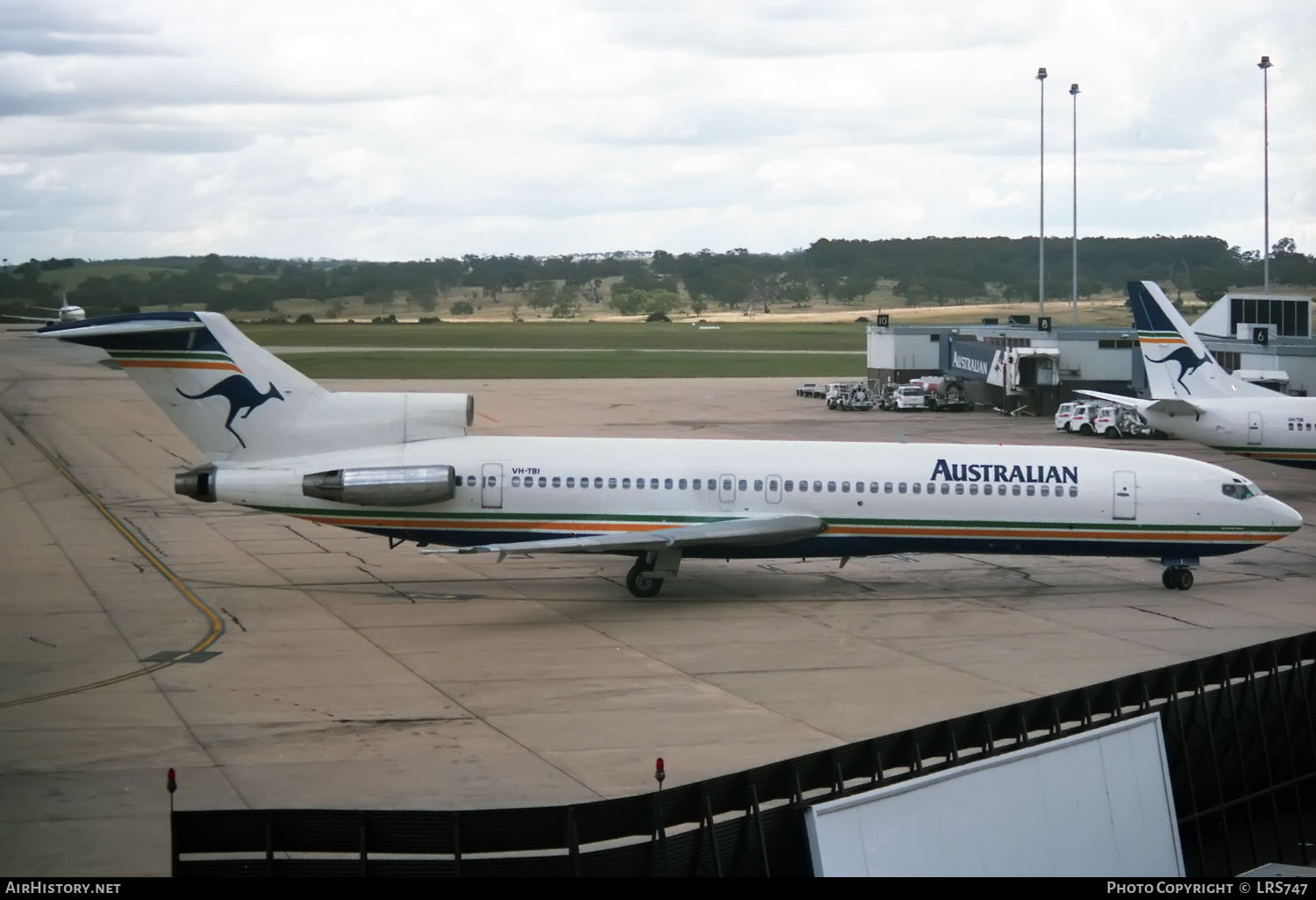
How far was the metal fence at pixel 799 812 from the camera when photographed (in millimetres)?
12578

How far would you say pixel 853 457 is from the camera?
3080 cm

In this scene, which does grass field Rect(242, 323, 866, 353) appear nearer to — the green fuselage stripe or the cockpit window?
the green fuselage stripe

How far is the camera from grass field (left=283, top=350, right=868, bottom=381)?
99.3 m

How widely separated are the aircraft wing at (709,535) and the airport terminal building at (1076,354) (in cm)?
3482

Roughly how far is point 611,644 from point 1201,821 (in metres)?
11.9

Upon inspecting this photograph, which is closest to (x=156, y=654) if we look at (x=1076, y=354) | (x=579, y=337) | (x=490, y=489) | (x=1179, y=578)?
(x=490, y=489)

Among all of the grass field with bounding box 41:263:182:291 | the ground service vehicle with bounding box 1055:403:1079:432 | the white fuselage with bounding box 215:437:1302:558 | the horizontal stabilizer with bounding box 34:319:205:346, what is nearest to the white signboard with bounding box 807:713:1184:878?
the white fuselage with bounding box 215:437:1302:558

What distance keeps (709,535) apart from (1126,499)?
31.6ft

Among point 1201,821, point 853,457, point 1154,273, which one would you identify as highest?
point 1154,273

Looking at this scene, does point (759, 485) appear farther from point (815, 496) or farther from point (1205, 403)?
point (1205, 403)

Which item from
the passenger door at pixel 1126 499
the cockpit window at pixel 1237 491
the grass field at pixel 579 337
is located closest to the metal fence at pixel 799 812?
the passenger door at pixel 1126 499

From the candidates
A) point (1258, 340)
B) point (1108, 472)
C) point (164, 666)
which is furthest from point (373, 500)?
point (1258, 340)

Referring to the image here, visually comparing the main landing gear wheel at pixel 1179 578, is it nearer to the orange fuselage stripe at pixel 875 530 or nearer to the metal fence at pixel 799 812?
the orange fuselage stripe at pixel 875 530

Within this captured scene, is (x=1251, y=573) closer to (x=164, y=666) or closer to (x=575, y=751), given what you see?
(x=575, y=751)
